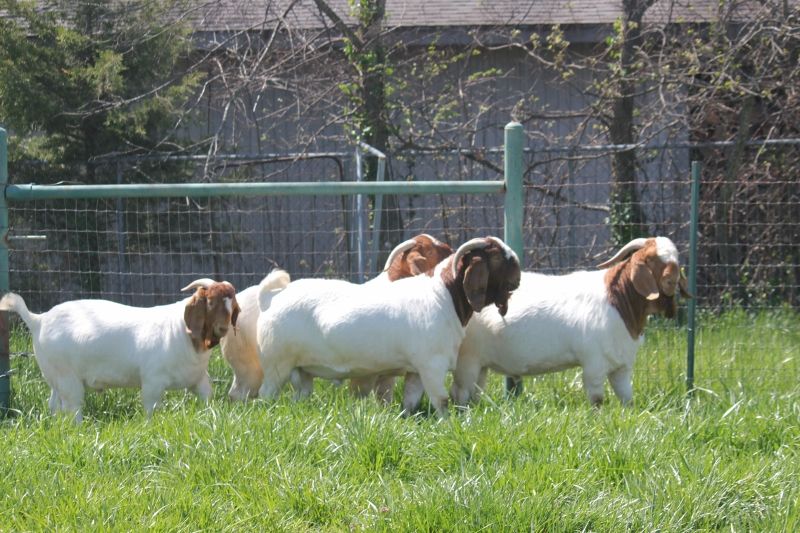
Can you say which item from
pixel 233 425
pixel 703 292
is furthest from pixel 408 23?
pixel 233 425

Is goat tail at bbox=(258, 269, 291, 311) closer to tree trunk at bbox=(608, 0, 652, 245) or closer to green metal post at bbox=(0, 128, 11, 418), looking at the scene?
green metal post at bbox=(0, 128, 11, 418)

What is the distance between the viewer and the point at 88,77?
11.4 meters

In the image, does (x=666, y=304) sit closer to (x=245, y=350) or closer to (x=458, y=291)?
(x=458, y=291)

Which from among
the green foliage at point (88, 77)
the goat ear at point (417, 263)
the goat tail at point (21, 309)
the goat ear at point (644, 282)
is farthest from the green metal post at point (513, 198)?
the green foliage at point (88, 77)

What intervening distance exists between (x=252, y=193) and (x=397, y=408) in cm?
174

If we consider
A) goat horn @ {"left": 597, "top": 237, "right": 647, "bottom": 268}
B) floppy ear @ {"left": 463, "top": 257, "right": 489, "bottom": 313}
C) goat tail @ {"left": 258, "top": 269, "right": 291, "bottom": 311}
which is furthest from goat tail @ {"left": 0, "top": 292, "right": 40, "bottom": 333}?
goat horn @ {"left": 597, "top": 237, "right": 647, "bottom": 268}

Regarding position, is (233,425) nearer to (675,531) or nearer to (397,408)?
(397,408)

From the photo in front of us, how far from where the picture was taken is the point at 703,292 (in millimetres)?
11141

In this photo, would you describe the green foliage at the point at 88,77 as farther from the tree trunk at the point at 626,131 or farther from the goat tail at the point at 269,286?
the goat tail at the point at 269,286

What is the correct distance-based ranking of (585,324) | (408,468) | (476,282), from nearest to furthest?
(408,468)
(476,282)
(585,324)

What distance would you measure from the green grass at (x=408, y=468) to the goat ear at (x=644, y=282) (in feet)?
2.24

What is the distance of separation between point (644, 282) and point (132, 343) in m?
3.18

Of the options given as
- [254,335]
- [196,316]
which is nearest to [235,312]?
[196,316]

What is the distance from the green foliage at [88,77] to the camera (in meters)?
11.3
